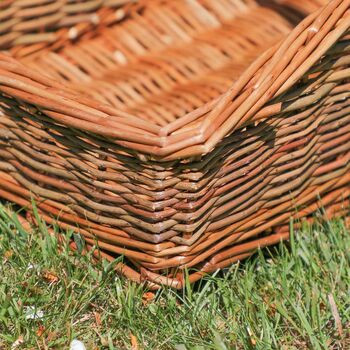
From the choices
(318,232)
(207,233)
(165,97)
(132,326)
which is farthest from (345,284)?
(165,97)

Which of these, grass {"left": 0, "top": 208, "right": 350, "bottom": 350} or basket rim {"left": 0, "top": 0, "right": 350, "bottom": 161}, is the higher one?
basket rim {"left": 0, "top": 0, "right": 350, "bottom": 161}

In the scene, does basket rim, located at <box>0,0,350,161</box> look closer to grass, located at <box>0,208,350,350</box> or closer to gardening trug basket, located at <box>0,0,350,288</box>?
gardening trug basket, located at <box>0,0,350,288</box>

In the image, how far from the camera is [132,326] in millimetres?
1665

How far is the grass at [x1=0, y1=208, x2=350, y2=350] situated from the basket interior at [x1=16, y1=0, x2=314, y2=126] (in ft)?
1.81

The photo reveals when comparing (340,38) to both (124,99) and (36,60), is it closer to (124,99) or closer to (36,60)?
(124,99)

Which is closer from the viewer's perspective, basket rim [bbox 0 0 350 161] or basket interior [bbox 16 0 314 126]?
basket rim [bbox 0 0 350 161]

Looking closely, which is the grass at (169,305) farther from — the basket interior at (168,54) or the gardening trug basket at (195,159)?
the basket interior at (168,54)

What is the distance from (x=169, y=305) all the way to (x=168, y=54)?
951 mm

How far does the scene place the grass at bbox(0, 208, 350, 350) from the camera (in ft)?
5.40

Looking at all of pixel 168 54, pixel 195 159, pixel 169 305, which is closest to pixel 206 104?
pixel 195 159

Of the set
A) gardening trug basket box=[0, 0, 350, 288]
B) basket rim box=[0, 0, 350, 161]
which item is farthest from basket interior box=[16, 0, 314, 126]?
basket rim box=[0, 0, 350, 161]

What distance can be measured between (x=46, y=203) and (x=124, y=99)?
54 cm

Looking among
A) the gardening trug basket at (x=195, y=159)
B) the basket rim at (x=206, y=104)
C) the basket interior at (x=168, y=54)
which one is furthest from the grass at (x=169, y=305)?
the basket interior at (x=168, y=54)

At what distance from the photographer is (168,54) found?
2.47m
